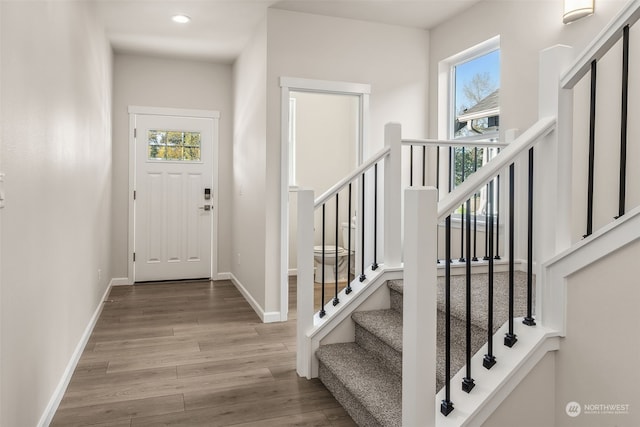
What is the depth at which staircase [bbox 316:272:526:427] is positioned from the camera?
81.0 inches

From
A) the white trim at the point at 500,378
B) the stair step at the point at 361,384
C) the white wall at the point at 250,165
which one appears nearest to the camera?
the white trim at the point at 500,378

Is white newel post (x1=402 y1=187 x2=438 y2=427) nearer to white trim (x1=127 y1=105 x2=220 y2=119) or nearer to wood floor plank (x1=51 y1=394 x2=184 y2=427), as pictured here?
wood floor plank (x1=51 y1=394 x2=184 y2=427)

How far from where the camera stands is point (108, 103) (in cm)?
480

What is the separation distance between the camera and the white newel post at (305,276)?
2.71 metres

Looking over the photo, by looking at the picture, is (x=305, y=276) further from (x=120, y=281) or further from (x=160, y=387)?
(x=120, y=281)

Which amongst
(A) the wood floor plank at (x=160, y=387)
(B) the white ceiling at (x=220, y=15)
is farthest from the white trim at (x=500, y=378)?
(B) the white ceiling at (x=220, y=15)

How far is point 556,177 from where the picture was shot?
5.87 feet

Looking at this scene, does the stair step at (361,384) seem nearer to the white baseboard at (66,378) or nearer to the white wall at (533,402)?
the white wall at (533,402)

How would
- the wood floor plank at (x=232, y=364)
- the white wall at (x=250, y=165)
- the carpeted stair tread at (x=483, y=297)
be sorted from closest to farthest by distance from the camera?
the carpeted stair tread at (x=483, y=297) < the wood floor plank at (x=232, y=364) < the white wall at (x=250, y=165)

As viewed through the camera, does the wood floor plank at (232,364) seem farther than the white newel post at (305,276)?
Yes

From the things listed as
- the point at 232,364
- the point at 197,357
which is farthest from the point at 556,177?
the point at 197,357

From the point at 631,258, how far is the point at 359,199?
9.32 ft

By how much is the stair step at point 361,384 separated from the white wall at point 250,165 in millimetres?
1554

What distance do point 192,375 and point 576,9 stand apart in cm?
332
